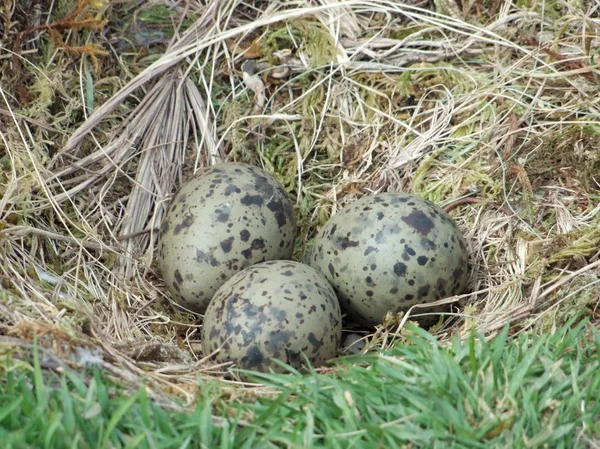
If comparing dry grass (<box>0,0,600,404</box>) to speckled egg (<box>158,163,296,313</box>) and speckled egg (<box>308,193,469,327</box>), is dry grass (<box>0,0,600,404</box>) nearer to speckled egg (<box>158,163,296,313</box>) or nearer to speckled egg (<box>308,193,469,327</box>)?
speckled egg (<box>308,193,469,327</box>)

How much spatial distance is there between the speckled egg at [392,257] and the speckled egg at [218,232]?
0.93ft

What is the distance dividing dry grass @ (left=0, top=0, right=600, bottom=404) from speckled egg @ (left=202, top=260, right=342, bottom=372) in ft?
0.55

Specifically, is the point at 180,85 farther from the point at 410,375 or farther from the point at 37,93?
the point at 410,375

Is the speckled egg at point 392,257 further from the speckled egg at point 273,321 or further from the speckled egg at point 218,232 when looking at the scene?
the speckled egg at point 218,232

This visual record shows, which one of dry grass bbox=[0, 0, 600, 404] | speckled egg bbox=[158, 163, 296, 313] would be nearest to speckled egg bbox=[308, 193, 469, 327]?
dry grass bbox=[0, 0, 600, 404]

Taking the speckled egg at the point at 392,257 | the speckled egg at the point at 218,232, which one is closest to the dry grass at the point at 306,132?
the speckled egg at the point at 392,257

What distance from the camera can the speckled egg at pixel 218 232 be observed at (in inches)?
125

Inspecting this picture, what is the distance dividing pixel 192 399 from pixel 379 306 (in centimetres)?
97

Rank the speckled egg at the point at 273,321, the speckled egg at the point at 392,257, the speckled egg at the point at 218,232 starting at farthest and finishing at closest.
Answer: the speckled egg at the point at 218,232 → the speckled egg at the point at 392,257 → the speckled egg at the point at 273,321

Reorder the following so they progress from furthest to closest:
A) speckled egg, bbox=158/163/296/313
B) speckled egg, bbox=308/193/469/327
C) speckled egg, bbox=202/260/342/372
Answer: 1. speckled egg, bbox=158/163/296/313
2. speckled egg, bbox=308/193/469/327
3. speckled egg, bbox=202/260/342/372

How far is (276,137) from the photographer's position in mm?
3928

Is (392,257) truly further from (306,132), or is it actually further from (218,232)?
(306,132)

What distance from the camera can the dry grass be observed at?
320 cm

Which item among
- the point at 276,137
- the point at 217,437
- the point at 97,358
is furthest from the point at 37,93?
the point at 217,437
